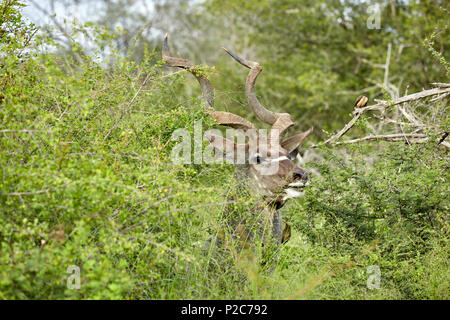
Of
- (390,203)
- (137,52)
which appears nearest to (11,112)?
(390,203)

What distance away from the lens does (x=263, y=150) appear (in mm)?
5340

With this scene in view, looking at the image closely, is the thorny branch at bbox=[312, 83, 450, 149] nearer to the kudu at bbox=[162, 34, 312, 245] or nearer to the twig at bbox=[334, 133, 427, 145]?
the twig at bbox=[334, 133, 427, 145]

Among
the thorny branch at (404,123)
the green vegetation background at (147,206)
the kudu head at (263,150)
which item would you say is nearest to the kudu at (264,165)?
the kudu head at (263,150)

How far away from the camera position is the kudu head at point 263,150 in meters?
5.16

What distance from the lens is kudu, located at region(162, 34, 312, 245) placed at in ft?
16.8

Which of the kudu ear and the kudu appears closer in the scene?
the kudu

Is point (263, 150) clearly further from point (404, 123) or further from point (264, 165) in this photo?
point (404, 123)

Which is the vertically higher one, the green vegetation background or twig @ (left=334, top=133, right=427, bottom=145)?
twig @ (left=334, top=133, right=427, bottom=145)

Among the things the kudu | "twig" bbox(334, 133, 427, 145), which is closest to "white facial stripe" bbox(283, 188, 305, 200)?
the kudu

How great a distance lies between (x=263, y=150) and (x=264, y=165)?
0.19 m

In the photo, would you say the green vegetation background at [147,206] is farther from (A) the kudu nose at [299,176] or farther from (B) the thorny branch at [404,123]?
(A) the kudu nose at [299,176]

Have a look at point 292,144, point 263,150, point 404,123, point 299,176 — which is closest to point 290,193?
point 299,176

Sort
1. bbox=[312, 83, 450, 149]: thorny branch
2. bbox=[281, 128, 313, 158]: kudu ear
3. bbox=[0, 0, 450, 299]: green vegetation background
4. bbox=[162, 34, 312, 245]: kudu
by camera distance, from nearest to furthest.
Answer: bbox=[0, 0, 450, 299]: green vegetation background
bbox=[162, 34, 312, 245]: kudu
bbox=[281, 128, 313, 158]: kudu ear
bbox=[312, 83, 450, 149]: thorny branch

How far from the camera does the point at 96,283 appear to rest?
3432mm
